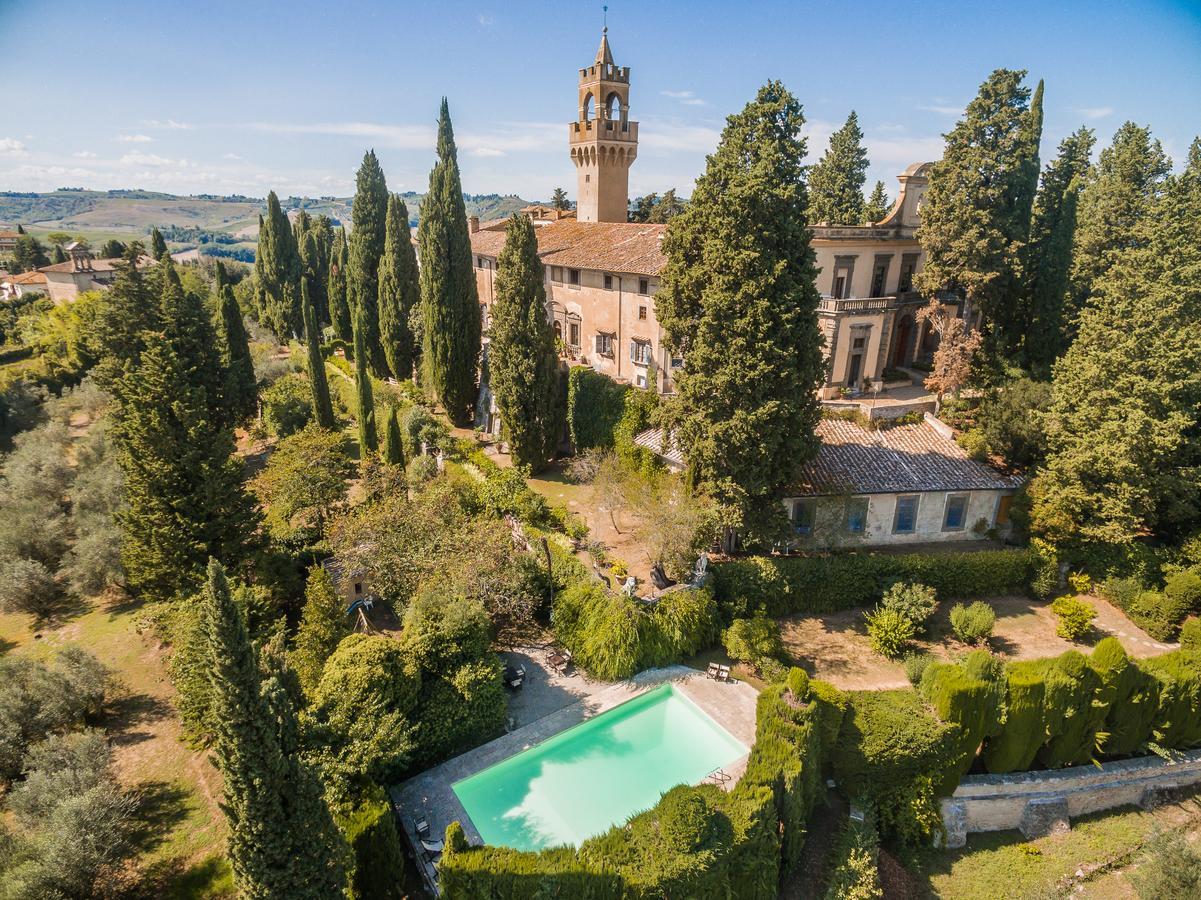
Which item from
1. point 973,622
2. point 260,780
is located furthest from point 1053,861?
point 260,780

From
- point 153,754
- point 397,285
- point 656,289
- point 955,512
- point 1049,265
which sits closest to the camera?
point 153,754

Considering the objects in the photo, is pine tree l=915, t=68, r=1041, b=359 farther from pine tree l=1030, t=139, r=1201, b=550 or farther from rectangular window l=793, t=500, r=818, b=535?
rectangular window l=793, t=500, r=818, b=535

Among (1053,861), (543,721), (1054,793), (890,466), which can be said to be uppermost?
(890,466)

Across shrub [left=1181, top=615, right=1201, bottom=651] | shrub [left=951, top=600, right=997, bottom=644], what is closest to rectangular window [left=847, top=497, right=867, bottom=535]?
shrub [left=951, top=600, right=997, bottom=644]

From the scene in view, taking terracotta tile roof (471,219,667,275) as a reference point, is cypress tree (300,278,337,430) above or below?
below

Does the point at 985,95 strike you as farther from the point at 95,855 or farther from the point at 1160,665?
the point at 95,855

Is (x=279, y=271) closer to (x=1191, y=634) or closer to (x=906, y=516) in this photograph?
(x=906, y=516)

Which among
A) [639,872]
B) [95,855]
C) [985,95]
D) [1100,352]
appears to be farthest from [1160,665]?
[95,855]
